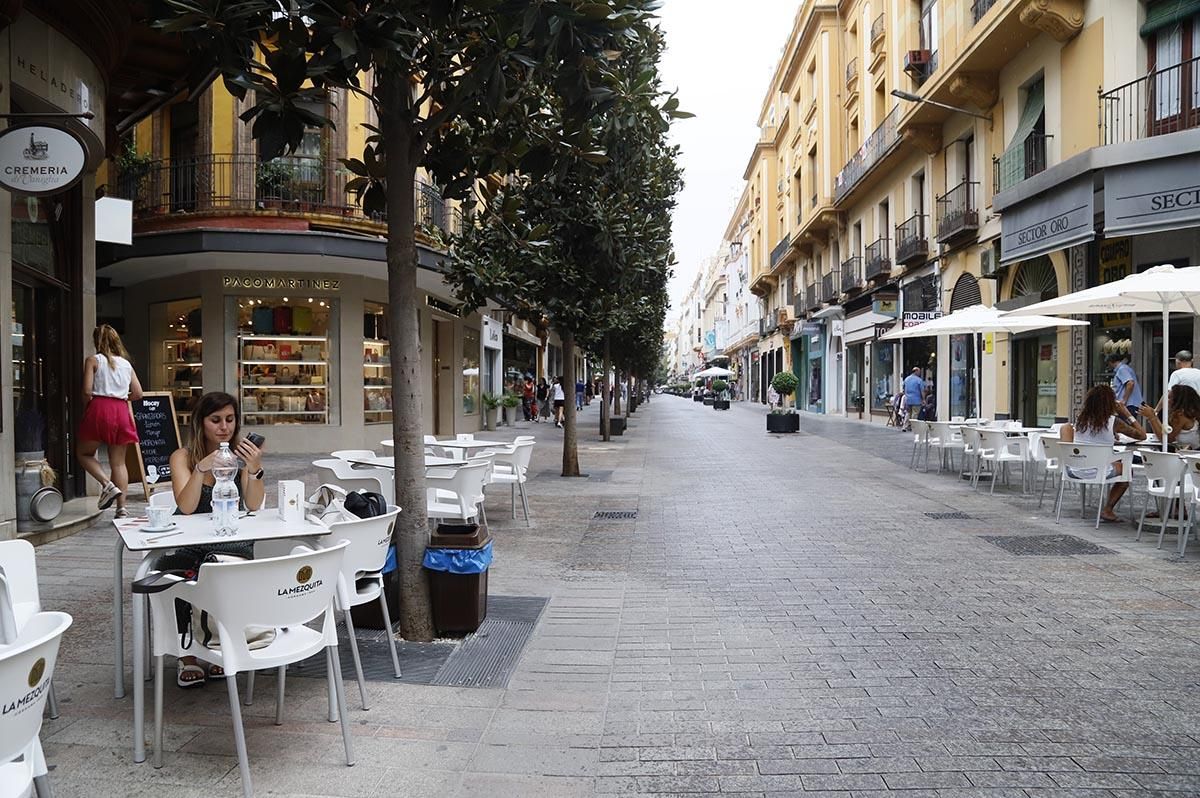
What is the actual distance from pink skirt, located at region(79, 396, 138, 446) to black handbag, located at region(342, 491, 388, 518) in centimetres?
497

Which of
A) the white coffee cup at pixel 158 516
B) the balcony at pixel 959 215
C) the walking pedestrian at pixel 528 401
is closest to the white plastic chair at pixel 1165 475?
the white coffee cup at pixel 158 516

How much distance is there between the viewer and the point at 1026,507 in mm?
10203

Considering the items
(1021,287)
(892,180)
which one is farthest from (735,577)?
(892,180)

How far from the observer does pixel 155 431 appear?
1079 centimetres

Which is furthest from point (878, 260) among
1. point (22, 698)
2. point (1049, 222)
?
point (22, 698)

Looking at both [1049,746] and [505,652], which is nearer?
[1049,746]

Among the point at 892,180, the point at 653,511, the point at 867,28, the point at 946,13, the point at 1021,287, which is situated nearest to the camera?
the point at 653,511

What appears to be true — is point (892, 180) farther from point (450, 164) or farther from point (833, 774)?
point (833, 774)

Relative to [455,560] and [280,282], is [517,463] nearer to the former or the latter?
[455,560]

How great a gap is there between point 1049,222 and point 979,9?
669cm

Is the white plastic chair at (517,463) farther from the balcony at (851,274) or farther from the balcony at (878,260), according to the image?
the balcony at (851,274)

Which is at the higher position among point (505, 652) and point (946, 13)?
point (946, 13)

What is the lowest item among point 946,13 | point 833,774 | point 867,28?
point 833,774

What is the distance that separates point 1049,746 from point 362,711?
3053 mm
